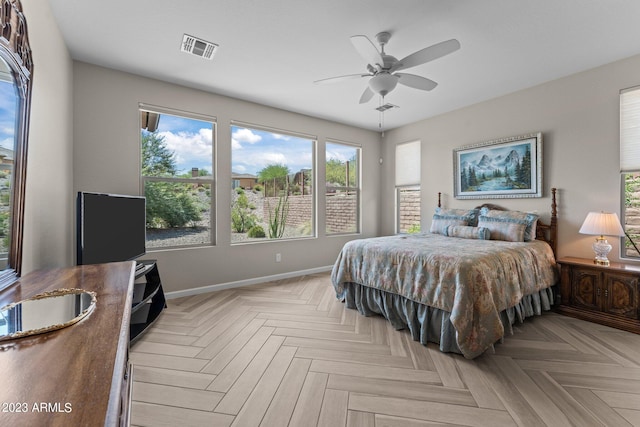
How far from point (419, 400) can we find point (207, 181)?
3.25m

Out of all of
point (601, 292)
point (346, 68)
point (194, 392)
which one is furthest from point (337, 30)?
point (601, 292)

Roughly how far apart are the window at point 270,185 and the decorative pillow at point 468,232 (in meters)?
2.11

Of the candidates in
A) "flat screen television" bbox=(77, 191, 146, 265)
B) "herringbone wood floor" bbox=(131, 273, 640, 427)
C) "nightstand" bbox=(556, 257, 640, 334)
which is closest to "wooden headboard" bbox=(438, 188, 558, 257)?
"nightstand" bbox=(556, 257, 640, 334)

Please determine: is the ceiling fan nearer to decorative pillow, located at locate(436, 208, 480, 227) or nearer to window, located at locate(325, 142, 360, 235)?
decorative pillow, located at locate(436, 208, 480, 227)

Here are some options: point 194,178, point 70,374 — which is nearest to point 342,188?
point 194,178

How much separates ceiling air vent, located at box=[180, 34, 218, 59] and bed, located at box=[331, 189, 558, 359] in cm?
240

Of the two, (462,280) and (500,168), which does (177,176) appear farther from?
(500,168)

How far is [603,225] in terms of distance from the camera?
9.00 feet

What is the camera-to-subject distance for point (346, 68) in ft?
10.0

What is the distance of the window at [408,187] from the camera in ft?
16.3

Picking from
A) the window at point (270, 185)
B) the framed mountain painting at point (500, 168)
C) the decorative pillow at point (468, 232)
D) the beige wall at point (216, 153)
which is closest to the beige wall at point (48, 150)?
the beige wall at point (216, 153)

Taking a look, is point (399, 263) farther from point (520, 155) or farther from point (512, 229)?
point (520, 155)

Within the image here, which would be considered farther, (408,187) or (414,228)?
(408,187)

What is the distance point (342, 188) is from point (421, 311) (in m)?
3.00
